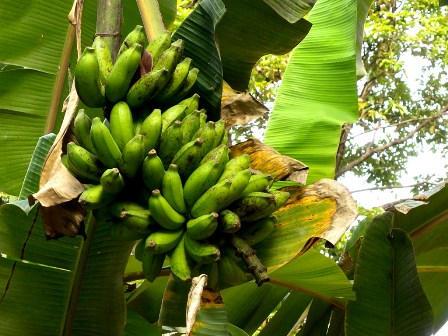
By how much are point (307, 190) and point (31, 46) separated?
809 mm

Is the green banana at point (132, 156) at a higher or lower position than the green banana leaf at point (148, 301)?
higher

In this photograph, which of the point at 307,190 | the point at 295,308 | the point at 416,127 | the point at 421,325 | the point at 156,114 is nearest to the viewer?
the point at 156,114

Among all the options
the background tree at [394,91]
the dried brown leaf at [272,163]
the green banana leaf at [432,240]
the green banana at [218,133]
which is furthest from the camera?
the background tree at [394,91]

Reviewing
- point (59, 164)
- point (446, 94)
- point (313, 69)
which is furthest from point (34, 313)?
point (446, 94)

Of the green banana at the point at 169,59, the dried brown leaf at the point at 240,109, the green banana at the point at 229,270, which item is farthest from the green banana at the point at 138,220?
the dried brown leaf at the point at 240,109

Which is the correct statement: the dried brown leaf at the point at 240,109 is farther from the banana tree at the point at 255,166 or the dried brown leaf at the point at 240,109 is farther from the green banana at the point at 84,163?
the green banana at the point at 84,163

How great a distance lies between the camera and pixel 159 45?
952mm

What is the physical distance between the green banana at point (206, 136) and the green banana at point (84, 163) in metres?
0.13

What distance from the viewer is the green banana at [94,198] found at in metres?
0.80

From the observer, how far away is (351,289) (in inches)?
48.2

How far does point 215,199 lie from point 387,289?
567mm

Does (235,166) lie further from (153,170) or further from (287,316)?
(287,316)

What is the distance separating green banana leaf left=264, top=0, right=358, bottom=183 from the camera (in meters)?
1.55

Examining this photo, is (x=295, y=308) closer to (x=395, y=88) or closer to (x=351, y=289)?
(x=351, y=289)
